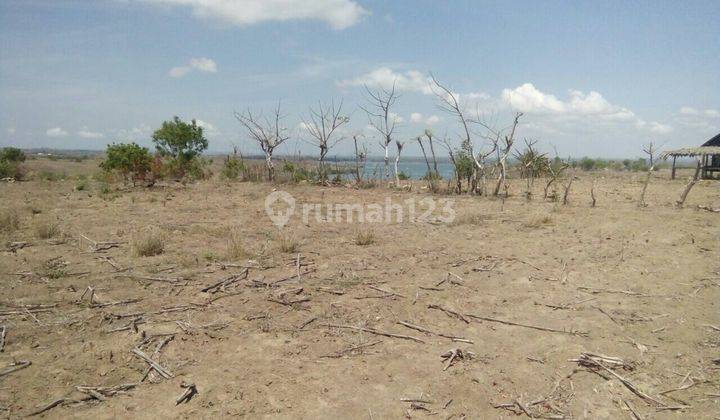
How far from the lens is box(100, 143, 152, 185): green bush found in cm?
1425

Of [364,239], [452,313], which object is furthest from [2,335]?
[364,239]

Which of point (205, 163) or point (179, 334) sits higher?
point (205, 163)

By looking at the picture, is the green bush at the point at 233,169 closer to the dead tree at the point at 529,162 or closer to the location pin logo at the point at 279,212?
the location pin logo at the point at 279,212

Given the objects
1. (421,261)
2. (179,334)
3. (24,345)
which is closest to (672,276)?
(421,261)

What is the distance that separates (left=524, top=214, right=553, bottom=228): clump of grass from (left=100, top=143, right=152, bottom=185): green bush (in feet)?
42.0

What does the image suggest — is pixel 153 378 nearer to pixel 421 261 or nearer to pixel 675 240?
pixel 421 261

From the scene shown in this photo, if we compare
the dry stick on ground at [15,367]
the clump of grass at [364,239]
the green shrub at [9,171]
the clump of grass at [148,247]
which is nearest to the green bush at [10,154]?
the green shrub at [9,171]

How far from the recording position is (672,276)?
18.3 feet

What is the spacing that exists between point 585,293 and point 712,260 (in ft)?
8.56

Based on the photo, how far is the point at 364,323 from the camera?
4262 millimetres

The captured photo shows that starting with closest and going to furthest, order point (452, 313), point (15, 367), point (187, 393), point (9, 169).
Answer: point (187, 393) → point (15, 367) → point (452, 313) → point (9, 169)

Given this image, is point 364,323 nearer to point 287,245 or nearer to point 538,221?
point 287,245

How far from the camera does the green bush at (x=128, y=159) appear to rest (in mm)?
14253

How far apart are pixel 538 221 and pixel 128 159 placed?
1312 cm
